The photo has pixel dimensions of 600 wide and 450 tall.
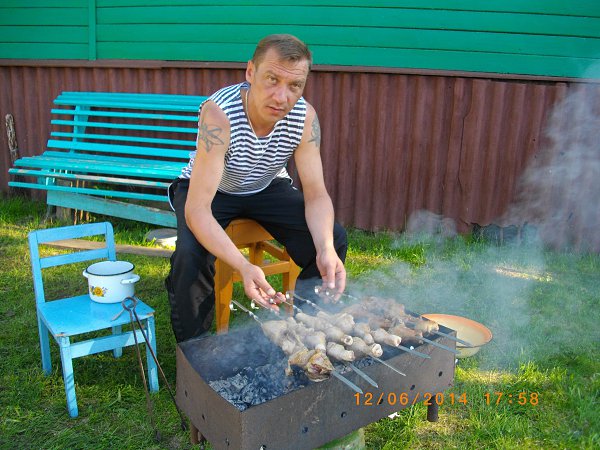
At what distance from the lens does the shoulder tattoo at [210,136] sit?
3002 millimetres

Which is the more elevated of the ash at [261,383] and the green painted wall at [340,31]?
the green painted wall at [340,31]

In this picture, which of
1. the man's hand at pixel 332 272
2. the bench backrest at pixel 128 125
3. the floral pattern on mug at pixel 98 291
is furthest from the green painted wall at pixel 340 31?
the floral pattern on mug at pixel 98 291

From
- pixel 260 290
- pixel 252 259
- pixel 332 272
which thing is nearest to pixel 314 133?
pixel 332 272

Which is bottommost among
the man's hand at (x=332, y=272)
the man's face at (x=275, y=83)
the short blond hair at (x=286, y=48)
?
the man's hand at (x=332, y=272)

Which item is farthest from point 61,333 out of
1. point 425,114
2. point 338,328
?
point 425,114

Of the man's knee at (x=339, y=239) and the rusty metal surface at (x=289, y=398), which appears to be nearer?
the rusty metal surface at (x=289, y=398)

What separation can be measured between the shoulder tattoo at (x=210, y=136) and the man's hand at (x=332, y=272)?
0.84 meters

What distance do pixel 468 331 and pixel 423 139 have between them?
264 cm

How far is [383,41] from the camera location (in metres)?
5.59

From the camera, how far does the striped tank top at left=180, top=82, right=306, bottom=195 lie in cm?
312

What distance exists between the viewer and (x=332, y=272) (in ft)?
9.71

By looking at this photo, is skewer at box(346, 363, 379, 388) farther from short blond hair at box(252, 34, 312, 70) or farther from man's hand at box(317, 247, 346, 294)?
short blond hair at box(252, 34, 312, 70)

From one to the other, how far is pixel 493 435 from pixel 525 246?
3209 mm

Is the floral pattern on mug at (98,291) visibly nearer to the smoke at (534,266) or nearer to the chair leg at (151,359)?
the chair leg at (151,359)
